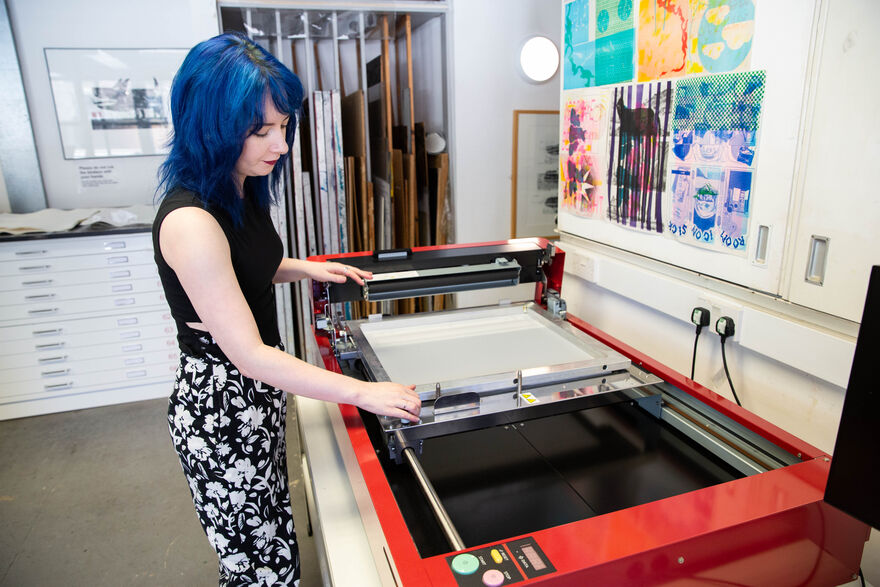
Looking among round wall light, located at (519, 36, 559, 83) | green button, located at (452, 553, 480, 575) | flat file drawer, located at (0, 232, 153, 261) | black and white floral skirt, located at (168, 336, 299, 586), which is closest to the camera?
green button, located at (452, 553, 480, 575)

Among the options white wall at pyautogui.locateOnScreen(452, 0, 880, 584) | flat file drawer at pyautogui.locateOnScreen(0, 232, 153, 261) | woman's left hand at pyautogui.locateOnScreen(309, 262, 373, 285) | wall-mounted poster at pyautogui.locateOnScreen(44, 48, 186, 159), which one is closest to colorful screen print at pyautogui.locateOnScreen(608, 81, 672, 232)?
white wall at pyautogui.locateOnScreen(452, 0, 880, 584)

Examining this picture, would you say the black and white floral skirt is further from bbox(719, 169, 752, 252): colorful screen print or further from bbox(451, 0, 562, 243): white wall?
bbox(451, 0, 562, 243): white wall

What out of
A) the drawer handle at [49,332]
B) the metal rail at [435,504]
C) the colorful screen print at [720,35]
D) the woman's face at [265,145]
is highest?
the colorful screen print at [720,35]

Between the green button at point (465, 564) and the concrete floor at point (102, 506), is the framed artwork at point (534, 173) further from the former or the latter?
the green button at point (465, 564)

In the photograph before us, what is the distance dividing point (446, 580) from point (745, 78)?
4.28 ft

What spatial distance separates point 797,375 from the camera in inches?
52.5

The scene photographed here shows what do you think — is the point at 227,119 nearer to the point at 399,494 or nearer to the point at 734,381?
the point at 399,494

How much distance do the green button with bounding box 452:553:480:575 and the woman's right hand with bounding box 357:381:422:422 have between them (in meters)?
0.30

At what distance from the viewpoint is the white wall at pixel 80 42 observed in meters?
3.12

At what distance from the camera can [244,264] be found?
1.17 m

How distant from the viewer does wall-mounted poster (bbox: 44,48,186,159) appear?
3201 mm

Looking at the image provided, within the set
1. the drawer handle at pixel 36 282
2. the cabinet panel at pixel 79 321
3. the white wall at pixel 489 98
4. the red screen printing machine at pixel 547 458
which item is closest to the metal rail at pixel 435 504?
the red screen printing machine at pixel 547 458

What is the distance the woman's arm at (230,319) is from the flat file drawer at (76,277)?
83.7 inches

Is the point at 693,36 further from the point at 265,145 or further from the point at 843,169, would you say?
the point at 265,145
